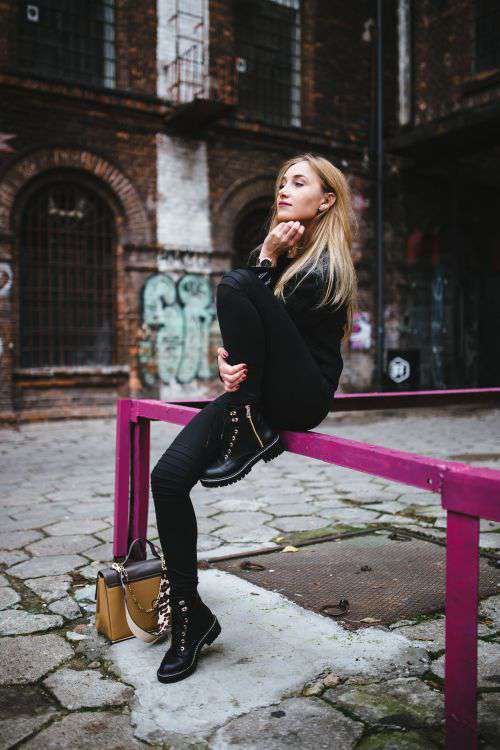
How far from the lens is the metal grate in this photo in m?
2.65

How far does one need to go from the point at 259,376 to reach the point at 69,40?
32.7 feet

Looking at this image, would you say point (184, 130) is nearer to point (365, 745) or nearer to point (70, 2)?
point (70, 2)

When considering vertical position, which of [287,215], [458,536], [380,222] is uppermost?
[380,222]

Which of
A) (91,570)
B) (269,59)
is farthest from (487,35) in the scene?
(91,570)

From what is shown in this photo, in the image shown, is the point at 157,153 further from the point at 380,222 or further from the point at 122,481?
the point at 122,481

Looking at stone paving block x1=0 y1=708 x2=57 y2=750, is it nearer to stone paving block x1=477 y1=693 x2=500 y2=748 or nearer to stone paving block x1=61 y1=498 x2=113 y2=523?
stone paving block x1=477 y1=693 x2=500 y2=748

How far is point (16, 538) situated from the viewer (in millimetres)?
3717

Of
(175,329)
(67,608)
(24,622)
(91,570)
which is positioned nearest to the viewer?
(24,622)

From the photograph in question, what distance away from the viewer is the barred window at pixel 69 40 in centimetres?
965

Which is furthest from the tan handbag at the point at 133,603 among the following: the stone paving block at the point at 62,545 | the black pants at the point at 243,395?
the stone paving block at the point at 62,545

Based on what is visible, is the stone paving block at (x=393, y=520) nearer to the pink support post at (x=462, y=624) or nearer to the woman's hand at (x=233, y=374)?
the woman's hand at (x=233, y=374)

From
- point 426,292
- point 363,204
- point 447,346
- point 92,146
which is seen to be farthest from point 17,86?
point 447,346

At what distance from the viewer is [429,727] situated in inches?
70.7

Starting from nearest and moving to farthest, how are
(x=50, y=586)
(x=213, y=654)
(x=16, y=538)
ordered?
(x=213, y=654) < (x=50, y=586) < (x=16, y=538)
